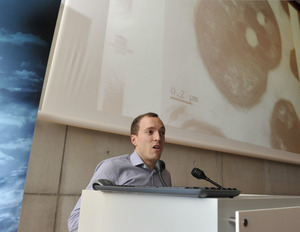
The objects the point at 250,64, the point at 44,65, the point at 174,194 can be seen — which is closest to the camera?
the point at 174,194

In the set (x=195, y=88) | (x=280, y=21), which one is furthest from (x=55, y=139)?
(x=280, y=21)

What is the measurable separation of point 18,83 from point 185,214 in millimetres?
1353

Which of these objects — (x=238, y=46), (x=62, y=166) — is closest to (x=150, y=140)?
(x=62, y=166)

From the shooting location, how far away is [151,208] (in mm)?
672

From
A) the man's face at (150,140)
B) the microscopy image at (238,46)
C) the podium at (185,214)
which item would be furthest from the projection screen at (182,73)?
the podium at (185,214)

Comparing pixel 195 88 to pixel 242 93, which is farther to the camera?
pixel 242 93

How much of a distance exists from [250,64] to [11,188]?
2601mm

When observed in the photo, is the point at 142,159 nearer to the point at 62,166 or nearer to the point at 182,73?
the point at 62,166

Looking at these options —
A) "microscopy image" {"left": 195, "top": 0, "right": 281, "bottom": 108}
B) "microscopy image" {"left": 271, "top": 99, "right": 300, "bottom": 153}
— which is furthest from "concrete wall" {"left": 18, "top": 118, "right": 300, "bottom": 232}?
"microscopy image" {"left": 271, "top": 99, "right": 300, "bottom": 153}

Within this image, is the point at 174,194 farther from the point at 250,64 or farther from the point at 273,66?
the point at 273,66

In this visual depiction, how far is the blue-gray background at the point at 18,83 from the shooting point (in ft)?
4.71

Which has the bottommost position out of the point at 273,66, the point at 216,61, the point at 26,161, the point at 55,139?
the point at 26,161

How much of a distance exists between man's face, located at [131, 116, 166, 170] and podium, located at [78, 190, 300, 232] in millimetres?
638

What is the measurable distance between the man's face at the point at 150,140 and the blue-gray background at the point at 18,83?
0.66 m
